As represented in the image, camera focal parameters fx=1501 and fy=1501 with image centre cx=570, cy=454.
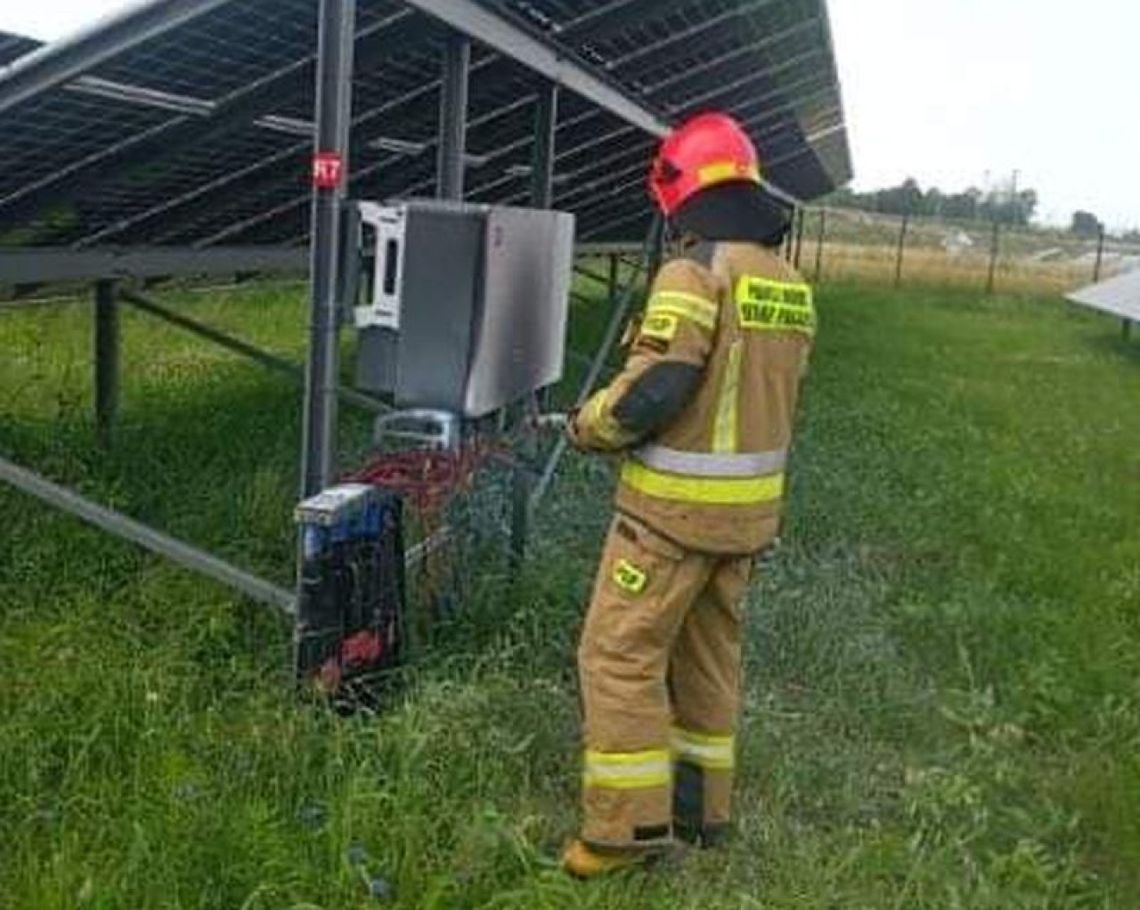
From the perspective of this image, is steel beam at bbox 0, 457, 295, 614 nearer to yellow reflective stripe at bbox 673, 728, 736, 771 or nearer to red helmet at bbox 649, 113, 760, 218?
yellow reflective stripe at bbox 673, 728, 736, 771

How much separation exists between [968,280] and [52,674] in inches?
1261

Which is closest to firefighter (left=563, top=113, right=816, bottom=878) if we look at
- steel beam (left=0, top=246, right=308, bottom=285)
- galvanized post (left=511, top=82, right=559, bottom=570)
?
galvanized post (left=511, top=82, right=559, bottom=570)

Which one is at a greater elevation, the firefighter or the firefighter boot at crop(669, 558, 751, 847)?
the firefighter

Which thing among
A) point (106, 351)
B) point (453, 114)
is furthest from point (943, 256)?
point (453, 114)

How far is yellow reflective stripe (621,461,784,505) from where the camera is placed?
3555 millimetres

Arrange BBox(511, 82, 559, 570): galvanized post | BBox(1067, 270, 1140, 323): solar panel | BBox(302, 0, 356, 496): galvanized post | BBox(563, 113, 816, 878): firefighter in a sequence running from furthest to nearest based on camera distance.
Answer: BBox(1067, 270, 1140, 323): solar panel < BBox(511, 82, 559, 570): galvanized post < BBox(302, 0, 356, 496): galvanized post < BBox(563, 113, 816, 878): firefighter

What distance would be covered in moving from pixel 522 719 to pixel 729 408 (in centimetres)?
118

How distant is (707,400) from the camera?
11.6ft

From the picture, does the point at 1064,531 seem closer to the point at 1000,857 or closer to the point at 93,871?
the point at 1000,857

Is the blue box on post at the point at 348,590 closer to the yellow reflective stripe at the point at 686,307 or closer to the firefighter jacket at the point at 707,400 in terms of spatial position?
the firefighter jacket at the point at 707,400

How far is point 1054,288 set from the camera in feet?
110

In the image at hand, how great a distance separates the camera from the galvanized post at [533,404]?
549 cm

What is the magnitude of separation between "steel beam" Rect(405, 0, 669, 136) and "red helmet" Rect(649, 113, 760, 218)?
0.92m

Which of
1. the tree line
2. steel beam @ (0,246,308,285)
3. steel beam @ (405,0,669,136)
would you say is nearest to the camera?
steel beam @ (405,0,669,136)
